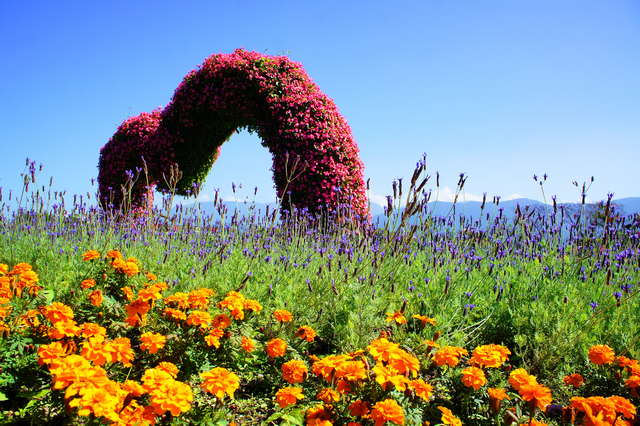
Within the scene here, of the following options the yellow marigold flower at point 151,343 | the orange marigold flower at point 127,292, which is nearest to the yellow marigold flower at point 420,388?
the yellow marigold flower at point 151,343

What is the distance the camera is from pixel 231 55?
9.74m

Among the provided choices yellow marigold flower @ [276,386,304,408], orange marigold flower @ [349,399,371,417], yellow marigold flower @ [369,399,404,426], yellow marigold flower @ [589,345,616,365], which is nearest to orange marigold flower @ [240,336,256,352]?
yellow marigold flower @ [276,386,304,408]

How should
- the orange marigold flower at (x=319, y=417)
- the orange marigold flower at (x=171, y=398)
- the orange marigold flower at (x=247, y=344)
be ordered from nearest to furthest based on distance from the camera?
the orange marigold flower at (x=171, y=398), the orange marigold flower at (x=319, y=417), the orange marigold flower at (x=247, y=344)

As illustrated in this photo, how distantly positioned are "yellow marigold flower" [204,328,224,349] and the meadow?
0.03 ft

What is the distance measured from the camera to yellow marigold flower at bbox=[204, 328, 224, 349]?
2.04 m

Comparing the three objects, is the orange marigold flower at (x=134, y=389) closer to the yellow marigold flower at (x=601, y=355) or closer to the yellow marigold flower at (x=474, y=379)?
the yellow marigold flower at (x=474, y=379)

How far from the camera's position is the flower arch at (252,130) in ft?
26.0

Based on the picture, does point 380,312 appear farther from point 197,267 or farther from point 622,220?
point 622,220

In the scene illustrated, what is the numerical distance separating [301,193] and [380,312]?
16.6 ft

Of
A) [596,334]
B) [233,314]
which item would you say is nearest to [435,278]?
[596,334]

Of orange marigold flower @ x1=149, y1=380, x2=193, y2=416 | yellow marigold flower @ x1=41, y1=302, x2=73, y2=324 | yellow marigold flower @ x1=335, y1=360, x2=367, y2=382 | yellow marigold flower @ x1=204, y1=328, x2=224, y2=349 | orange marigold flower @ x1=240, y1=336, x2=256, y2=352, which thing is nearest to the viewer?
orange marigold flower @ x1=149, y1=380, x2=193, y2=416

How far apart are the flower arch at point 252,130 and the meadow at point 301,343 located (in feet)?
9.83

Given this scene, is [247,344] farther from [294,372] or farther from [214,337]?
[294,372]

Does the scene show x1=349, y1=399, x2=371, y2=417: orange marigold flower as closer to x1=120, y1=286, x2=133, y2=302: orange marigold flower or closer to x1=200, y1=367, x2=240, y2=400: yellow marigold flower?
x1=200, y1=367, x2=240, y2=400: yellow marigold flower
